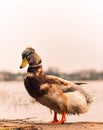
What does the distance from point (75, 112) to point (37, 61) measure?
2.31ft

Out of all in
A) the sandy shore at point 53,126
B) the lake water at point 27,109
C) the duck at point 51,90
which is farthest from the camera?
the lake water at point 27,109

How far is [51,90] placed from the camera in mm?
7004

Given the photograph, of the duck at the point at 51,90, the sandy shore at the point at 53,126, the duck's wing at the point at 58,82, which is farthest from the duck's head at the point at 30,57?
the sandy shore at the point at 53,126

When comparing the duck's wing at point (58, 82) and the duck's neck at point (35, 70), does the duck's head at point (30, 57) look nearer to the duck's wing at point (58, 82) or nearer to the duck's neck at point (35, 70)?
the duck's neck at point (35, 70)

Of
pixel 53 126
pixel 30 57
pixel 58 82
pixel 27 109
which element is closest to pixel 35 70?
pixel 30 57

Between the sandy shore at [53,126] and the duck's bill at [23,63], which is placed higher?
the duck's bill at [23,63]

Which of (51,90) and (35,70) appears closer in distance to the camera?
(51,90)

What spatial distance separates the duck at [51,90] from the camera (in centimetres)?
700

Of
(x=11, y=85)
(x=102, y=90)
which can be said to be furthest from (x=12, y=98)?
(x=102, y=90)

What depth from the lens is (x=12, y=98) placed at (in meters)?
9.26

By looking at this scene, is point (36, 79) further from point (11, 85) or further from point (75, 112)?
point (11, 85)

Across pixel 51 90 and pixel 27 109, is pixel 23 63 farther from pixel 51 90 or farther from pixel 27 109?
pixel 27 109

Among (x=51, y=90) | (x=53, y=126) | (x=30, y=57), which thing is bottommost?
(x=53, y=126)

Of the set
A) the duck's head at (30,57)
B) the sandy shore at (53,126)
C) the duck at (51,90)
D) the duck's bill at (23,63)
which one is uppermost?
the duck's head at (30,57)
